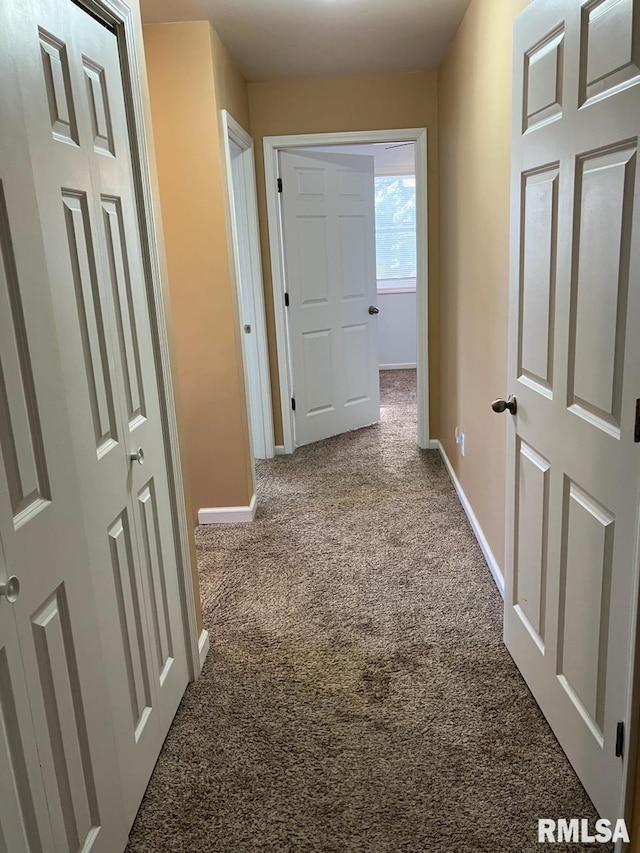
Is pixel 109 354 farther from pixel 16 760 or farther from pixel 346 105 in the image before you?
pixel 346 105

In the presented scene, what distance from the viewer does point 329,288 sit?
15.6 ft

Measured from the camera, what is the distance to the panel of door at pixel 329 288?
4.47m

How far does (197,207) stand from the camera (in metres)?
3.23

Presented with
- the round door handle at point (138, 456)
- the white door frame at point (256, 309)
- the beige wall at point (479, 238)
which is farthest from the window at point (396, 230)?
the round door handle at point (138, 456)

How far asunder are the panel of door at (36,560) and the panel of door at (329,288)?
3.26 metres

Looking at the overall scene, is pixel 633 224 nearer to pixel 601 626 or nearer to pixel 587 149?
pixel 587 149

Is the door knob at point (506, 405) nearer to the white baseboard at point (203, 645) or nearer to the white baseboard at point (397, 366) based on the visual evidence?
the white baseboard at point (203, 645)

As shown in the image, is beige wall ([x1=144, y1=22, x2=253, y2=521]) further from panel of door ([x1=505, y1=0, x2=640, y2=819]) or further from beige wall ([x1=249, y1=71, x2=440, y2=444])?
panel of door ([x1=505, y1=0, x2=640, y2=819])

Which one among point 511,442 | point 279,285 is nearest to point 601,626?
point 511,442

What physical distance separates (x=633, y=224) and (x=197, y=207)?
7.77 ft

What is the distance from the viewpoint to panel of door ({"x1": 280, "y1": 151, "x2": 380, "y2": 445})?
14.7 ft

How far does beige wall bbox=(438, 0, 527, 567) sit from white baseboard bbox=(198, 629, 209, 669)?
4.00 ft

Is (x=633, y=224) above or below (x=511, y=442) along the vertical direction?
above

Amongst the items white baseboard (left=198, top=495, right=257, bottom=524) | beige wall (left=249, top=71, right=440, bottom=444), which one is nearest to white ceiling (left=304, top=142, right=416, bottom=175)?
beige wall (left=249, top=71, right=440, bottom=444)
